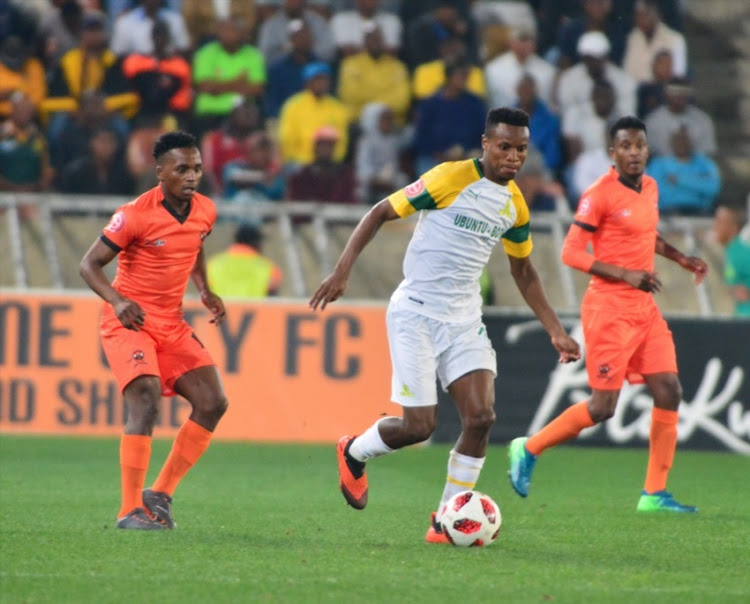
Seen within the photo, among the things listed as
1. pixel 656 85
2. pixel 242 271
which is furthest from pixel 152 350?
pixel 656 85

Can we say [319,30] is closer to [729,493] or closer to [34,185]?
[34,185]

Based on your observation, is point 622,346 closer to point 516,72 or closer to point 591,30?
point 516,72

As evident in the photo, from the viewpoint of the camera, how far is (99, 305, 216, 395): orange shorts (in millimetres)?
7828

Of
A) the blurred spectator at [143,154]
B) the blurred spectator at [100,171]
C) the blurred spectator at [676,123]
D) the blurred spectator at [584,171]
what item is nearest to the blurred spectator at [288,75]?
the blurred spectator at [143,154]

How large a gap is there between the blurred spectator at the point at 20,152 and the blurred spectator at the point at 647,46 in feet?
22.9

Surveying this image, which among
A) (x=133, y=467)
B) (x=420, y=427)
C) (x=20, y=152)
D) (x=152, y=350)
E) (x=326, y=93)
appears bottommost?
(x=133, y=467)

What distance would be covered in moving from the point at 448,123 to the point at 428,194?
839 cm

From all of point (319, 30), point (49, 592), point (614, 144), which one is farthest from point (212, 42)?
point (49, 592)

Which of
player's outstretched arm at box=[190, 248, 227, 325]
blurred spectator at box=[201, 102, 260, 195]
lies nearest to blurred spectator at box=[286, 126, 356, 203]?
blurred spectator at box=[201, 102, 260, 195]

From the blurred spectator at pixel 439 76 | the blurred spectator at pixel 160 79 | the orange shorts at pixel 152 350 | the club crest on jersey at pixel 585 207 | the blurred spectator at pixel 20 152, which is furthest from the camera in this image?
the blurred spectator at pixel 439 76

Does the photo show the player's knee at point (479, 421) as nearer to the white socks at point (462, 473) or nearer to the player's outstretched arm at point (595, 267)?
the white socks at point (462, 473)

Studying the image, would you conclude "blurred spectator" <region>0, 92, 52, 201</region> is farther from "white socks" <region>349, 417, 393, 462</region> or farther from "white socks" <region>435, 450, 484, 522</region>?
"white socks" <region>435, 450, 484, 522</region>

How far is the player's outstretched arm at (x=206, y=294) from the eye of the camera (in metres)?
8.38

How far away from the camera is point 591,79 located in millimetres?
16984
